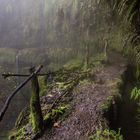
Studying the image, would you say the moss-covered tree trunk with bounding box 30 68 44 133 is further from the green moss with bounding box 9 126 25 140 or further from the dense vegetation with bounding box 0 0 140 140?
the dense vegetation with bounding box 0 0 140 140

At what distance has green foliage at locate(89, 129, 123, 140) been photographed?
4.76 metres

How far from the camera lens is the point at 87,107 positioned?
595cm

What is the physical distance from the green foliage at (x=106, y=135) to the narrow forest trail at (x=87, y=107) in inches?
5.2

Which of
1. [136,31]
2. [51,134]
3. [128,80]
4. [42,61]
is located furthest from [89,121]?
[42,61]

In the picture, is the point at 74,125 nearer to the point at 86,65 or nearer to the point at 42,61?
the point at 86,65

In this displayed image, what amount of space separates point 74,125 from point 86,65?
3847 millimetres

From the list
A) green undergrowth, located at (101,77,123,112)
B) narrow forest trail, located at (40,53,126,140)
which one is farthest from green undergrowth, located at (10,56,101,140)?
green undergrowth, located at (101,77,123,112)

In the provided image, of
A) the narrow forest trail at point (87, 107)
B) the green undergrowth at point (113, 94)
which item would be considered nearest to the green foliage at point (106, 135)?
the narrow forest trail at point (87, 107)

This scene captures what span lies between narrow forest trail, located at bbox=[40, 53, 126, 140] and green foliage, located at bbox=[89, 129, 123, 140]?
0.43 feet

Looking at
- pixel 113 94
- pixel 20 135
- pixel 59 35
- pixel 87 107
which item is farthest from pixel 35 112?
pixel 59 35

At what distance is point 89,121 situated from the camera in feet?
17.8

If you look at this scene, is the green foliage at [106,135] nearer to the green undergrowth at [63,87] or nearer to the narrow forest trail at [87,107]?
the narrow forest trail at [87,107]

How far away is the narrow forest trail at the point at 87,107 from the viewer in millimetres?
5142

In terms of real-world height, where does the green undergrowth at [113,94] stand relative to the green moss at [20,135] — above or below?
above
